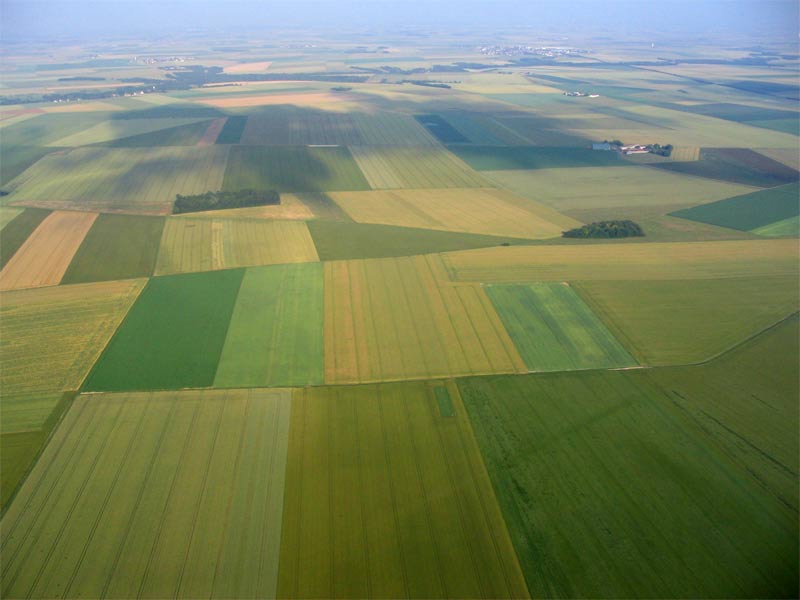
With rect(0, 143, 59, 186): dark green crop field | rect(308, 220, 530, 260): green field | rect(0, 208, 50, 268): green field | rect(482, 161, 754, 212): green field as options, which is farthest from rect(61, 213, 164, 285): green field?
rect(482, 161, 754, 212): green field

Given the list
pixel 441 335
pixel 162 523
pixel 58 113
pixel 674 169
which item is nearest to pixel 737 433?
pixel 441 335

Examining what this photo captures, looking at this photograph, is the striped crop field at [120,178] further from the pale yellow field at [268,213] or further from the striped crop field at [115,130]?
the striped crop field at [115,130]

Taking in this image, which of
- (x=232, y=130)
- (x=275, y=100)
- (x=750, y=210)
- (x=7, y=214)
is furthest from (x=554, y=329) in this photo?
(x=275, y=100)

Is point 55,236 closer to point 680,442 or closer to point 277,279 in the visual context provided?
point 277,279

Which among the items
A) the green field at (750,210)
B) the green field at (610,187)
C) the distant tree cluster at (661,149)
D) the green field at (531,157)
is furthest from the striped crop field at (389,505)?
the distant tree cluster at (661,149)

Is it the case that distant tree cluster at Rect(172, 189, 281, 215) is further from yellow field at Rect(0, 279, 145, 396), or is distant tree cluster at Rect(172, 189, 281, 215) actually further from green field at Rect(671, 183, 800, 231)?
green field at Rect(671, 183, 800, 231)

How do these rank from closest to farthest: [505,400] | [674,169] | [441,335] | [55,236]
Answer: [505,400]
[441,335]
[55,236]
[674,169]

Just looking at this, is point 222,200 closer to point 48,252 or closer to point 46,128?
point 48,252
